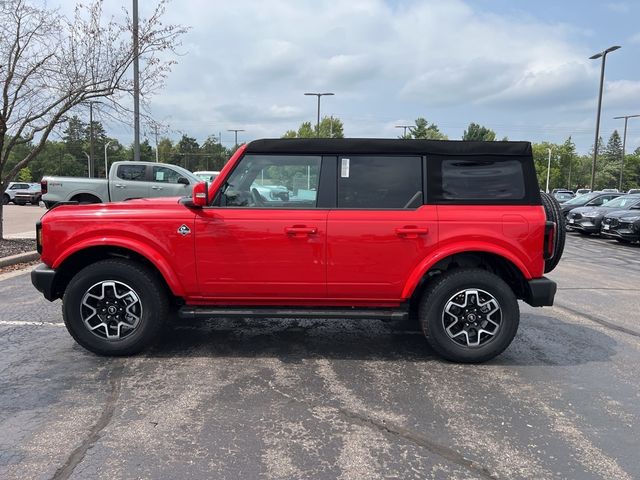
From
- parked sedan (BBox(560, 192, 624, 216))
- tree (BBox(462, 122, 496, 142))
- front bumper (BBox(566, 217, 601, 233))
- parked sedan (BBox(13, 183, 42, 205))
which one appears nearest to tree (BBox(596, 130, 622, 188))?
tree (BBox(462, 122, 496, 142))

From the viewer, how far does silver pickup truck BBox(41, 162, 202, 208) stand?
13430mm

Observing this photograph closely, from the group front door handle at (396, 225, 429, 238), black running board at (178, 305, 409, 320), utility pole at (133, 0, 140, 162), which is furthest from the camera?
utility pole at (133, 0, 140, 162)

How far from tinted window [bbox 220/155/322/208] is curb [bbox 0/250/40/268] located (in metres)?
6.49

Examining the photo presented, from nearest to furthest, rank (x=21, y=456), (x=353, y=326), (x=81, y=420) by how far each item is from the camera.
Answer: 1. (x=21, y=456)
2. (x=81, y=420)
3. (x=353, y=326)

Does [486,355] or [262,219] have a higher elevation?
[262,219]

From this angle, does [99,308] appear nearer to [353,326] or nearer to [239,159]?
[239,159]

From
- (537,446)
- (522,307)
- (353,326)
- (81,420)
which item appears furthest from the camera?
(522,307)

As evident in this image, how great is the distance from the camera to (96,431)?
3.20 meters

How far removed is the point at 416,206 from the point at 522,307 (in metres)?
3.03

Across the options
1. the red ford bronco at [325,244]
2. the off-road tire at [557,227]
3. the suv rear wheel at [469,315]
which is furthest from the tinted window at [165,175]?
the off-road tire at [557,227]

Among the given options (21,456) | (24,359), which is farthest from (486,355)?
(24,359)

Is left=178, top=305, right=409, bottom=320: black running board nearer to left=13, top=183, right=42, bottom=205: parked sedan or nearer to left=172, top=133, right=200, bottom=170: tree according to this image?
left=13, top=183, right=42, bottom=205: parked sedan

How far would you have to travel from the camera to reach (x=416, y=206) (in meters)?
4.38

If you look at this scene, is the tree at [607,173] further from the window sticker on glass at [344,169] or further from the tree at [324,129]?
the window sticker on glass at [344,169]
